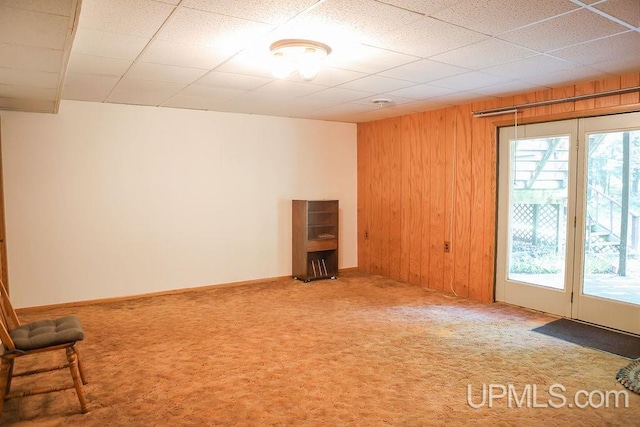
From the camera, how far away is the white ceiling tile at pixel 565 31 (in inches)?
96.8

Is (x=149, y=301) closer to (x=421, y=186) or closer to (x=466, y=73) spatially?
(x=421, y=186)

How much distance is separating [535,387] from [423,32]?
2480mm

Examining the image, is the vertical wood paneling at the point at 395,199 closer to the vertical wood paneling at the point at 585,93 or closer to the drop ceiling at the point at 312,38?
the drop ceiling at the point at 312,38

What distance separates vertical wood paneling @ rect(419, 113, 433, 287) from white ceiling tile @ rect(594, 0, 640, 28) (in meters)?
3.08

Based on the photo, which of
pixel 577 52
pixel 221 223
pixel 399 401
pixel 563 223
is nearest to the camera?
pixel 399 401

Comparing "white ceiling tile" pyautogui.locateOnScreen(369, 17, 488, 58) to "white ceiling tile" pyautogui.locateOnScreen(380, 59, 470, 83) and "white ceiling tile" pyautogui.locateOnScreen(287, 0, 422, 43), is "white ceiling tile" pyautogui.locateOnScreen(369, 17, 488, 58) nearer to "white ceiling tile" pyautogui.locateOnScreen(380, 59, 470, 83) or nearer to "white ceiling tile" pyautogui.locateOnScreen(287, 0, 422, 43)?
"white ceiling tile" pyautogui.locateOnScreen(287, 0, 422, 43)

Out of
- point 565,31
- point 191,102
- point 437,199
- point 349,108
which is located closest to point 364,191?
point 437,199

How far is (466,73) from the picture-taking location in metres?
3.66

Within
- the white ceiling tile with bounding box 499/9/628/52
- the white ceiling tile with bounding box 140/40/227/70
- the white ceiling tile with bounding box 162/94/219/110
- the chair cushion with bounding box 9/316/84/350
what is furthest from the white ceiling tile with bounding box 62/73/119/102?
the white ceiling tile with bounding box 499/9/628/52

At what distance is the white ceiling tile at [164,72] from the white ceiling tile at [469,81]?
2.22 meters

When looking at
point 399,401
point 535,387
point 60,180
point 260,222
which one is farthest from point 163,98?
point 535,387

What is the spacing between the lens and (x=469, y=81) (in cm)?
395

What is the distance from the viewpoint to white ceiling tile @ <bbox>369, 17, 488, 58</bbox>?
2.59m

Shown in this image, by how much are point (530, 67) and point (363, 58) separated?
1427 mm
